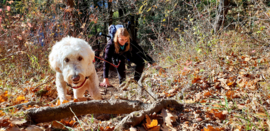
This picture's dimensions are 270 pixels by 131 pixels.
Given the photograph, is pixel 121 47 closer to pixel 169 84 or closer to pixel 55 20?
pixel 169 84

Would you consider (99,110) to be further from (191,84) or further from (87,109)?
(191,84)

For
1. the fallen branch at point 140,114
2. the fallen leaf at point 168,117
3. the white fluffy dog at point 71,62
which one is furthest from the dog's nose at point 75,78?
the fallen leaf at point 168,117

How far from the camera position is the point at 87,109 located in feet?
4.75

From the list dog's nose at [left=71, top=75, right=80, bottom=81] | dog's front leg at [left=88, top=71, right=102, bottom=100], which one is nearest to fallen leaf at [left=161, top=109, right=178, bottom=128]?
dog's nose at [left=71, top=75, right=80, bottom=81]

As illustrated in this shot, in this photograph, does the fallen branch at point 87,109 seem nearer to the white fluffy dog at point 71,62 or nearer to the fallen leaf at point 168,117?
the fallen leaf at point 168,117

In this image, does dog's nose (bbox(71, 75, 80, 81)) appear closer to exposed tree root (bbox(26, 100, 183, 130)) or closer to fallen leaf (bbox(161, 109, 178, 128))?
exposed tree root (bbox(26, 100, 183, 130))

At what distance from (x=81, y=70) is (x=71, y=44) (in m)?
0.43

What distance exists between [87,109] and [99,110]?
117mm

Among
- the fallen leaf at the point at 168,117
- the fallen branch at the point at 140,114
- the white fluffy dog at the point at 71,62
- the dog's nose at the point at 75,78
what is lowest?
Result: the fallen leaf at the point at 168,117

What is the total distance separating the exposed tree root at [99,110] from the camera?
126 centimetres

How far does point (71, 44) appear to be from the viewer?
2.04m

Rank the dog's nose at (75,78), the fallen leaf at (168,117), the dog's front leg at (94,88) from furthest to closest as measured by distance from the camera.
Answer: the dog's front leg at (94,88) < the dog's nose at (75,78) < the fallen leaf at (168,117)

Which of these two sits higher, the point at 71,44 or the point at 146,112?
the point at 71,44

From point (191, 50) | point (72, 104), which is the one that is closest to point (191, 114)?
point (72, 104)
